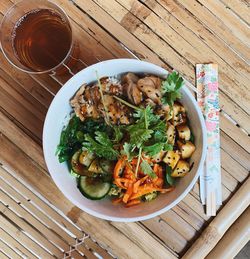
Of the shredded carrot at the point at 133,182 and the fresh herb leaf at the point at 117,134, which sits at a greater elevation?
the fresh herb leaf at the point at 117,134

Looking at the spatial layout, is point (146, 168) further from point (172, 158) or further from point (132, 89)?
point (132, 89)

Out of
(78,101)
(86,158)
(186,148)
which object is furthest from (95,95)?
(186,148)

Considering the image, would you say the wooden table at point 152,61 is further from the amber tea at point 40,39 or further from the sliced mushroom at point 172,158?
the sliced mushroom at point 172,158

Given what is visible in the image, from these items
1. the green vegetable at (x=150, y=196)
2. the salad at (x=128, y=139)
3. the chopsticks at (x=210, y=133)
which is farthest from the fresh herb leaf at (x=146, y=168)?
the chopsticks at (x=210, y=133)

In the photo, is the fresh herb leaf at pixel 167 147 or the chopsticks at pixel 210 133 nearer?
the fresh herb leaf at pixel 167 147

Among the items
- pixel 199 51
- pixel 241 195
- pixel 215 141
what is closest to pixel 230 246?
pixel 241 195

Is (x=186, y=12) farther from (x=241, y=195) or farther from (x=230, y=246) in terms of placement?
Result: (x=230, y=246)

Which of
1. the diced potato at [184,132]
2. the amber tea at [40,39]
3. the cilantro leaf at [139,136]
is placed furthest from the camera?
the amber tea at [40,39]
